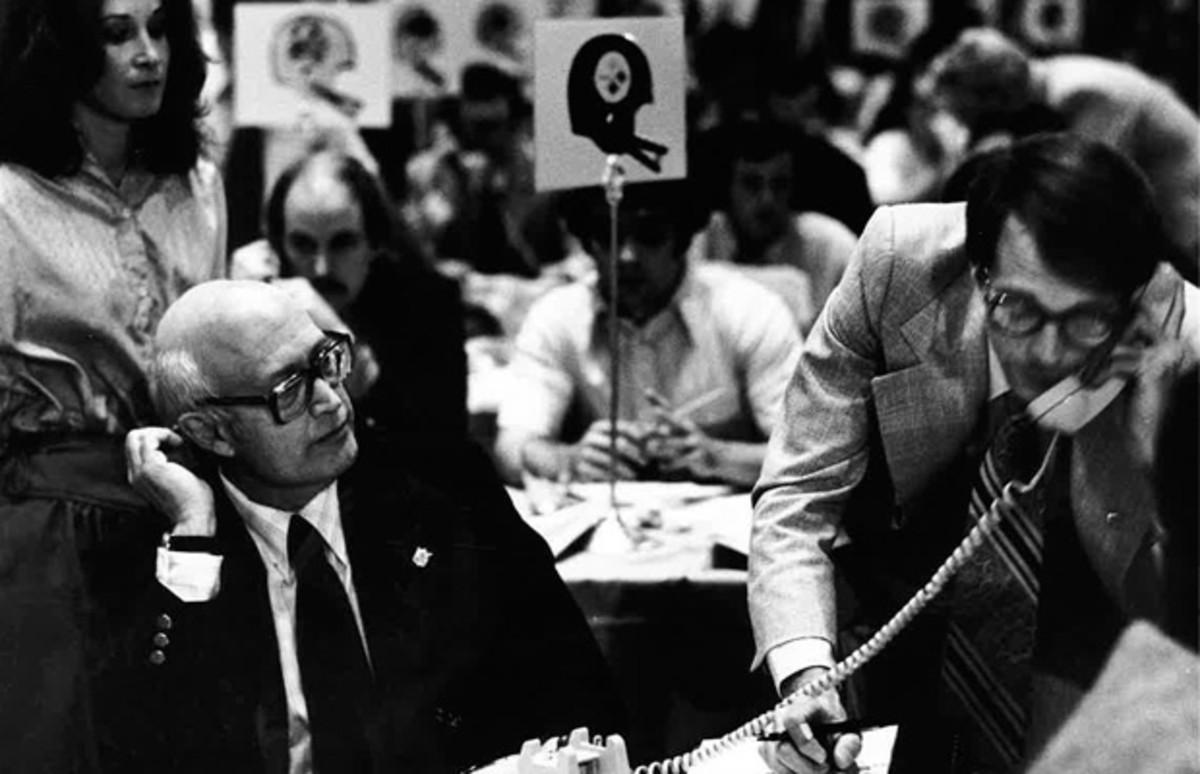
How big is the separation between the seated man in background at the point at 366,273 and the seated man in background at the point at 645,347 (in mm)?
190

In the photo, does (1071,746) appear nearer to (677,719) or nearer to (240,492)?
(240,492)

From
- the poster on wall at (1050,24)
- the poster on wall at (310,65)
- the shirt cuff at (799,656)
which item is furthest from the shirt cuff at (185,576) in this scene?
the poster on wall at (1050,24)

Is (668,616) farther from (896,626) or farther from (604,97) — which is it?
(896,626)

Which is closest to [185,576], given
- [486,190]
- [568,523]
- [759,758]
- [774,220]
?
[759,758]

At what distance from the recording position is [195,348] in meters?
3.41

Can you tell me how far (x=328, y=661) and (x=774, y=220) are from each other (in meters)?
3.50

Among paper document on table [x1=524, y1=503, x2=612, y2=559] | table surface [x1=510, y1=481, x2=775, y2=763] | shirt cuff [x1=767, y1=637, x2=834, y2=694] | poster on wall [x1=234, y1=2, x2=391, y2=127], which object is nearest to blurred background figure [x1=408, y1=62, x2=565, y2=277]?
poster on wall [x1=234, y1=2, x2=391, y2=127]

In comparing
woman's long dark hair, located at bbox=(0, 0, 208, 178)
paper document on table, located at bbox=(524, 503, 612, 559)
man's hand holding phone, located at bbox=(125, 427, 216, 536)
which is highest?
woman's long dark hair, located at bbox=(0, 0, 208, 178)

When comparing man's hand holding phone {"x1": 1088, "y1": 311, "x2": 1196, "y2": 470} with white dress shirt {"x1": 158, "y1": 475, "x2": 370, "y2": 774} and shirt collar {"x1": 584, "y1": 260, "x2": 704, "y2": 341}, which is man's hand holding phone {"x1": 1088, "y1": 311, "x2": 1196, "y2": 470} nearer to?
white dress shirt {"x1": 158, "y1": 475, "x2": 370, "y2": 774}

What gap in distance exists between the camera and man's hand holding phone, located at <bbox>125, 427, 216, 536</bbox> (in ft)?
10.8

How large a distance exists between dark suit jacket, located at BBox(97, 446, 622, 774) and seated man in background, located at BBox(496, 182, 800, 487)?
1.73 meters

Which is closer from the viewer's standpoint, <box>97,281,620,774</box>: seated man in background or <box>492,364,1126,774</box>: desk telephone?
<box>492,364,1126,774</box>: desk telephone

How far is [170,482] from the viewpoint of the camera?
3.34m

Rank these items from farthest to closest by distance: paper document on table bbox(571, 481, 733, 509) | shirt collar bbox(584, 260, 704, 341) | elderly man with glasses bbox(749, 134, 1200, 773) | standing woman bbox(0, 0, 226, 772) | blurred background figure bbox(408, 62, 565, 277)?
blurred background figure bbox(408, 62, 565, 277), shirt collar bbox(584, 260, 704, 341), paper document on table bbox(571, 481, 733, 509), standing woman bbox(0, 0, 226, 772), elderly man with glasses bbox(749, 134, 1200, 773)
